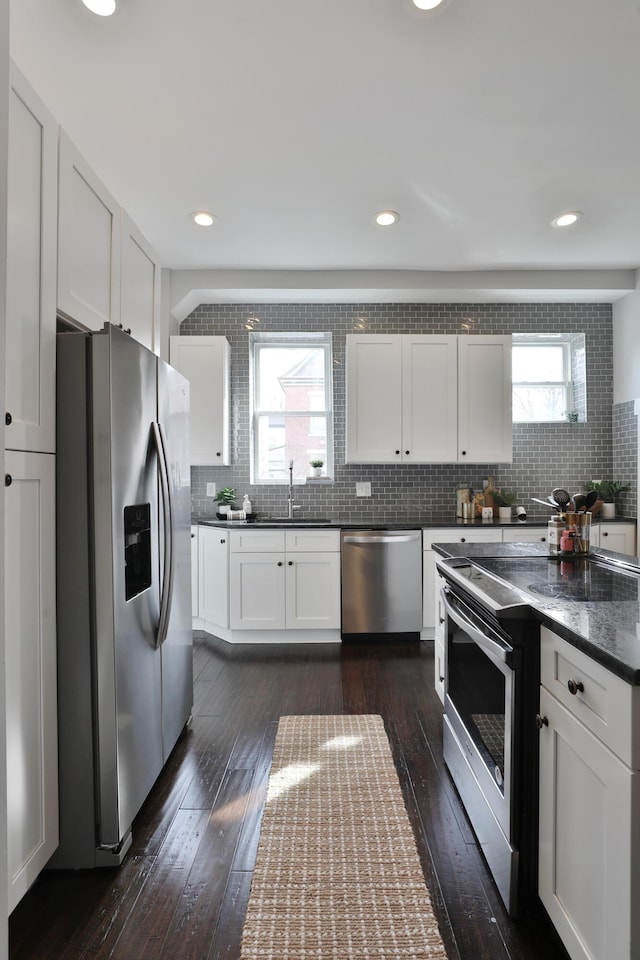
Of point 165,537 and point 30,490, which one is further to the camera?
point 165,537

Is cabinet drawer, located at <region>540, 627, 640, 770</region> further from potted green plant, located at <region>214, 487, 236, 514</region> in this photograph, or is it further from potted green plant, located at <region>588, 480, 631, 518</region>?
potted green plant, located at <region>588, 480, 631, 518</region>

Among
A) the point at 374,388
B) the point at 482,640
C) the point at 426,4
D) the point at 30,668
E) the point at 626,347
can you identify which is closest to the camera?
the point at 30,668

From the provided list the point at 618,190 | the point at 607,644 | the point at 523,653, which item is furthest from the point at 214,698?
the point at 618,190

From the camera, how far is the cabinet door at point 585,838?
3.18 ft

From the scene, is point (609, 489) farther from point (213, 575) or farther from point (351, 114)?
point (351, 114)

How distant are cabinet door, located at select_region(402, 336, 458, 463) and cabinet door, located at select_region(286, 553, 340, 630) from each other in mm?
1112

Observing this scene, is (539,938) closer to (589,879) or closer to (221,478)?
(589,879)

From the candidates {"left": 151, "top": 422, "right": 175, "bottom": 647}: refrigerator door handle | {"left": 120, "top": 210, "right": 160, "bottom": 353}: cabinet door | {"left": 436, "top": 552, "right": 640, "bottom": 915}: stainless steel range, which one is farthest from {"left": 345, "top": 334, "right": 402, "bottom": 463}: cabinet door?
{"left": 151, "top": 422, "right": 175, "bottom": 647}: refrigerator door handle

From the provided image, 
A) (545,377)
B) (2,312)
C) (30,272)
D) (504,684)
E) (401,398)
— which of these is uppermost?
(545,377)

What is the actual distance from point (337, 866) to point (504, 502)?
3317mm

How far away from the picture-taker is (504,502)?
14.6 feet

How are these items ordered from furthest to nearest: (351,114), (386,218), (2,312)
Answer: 1. (386,218)
2. (351,114)
3. (2,312)

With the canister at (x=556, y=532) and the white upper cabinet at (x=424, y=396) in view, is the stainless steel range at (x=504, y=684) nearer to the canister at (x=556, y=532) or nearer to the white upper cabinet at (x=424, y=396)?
the canister at (x=556, y=532)

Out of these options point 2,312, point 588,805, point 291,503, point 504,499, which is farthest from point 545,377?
point 2,312
